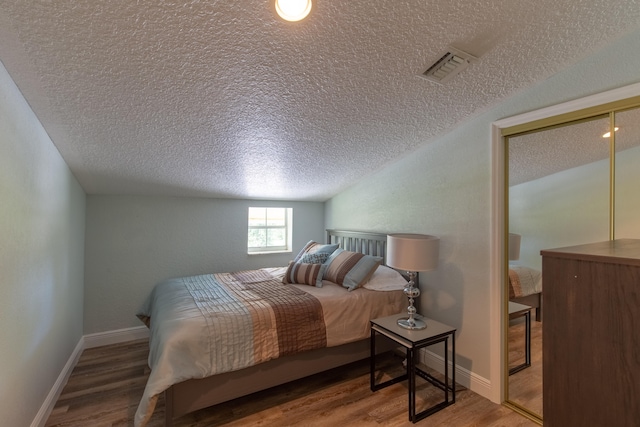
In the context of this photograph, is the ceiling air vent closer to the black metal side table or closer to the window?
the black metal side table

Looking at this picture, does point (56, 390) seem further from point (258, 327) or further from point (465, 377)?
point (465, 377)

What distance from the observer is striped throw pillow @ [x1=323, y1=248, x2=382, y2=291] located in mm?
2654

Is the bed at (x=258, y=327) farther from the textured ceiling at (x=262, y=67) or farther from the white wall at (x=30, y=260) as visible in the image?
the textured ceiling at (x=262, y=67)

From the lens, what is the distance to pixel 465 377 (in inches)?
90.1

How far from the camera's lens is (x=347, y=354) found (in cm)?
239

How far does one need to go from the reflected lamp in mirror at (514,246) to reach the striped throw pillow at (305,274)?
5.22 feet

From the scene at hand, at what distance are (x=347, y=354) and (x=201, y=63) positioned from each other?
7.56 ft

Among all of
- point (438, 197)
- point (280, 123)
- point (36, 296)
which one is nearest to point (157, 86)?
point (280, 123)

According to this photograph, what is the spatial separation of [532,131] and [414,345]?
1.70 meters

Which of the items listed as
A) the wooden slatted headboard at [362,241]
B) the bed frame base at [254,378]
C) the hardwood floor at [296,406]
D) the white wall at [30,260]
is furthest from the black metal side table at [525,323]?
the white wall at [30,260]

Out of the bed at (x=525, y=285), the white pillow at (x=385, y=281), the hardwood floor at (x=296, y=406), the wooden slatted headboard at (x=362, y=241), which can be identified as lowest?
the hardwood floor at (x=296, y=406)

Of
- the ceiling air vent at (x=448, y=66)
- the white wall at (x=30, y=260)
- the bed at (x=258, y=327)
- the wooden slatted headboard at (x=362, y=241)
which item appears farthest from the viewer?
the wooden slatted headboard at (x=362, y=241)

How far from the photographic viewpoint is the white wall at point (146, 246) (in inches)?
122

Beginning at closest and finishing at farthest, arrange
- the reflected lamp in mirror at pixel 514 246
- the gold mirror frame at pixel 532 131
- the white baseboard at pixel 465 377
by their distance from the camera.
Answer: the gold mirror frame at pixel 532 131, the reflected lamp in mirror at pixel 514 246, the white baseboard at pixel 465 377
